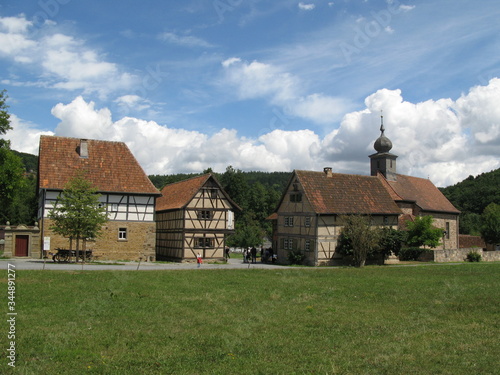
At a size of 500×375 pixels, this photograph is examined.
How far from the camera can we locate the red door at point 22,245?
119 ft

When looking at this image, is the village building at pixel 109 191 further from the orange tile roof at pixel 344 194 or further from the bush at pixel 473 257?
the bush at pixel 473 257

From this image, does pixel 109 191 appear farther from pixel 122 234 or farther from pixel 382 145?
pixel 382 145

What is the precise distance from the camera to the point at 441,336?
10.9 meters

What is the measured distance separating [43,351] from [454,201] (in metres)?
108

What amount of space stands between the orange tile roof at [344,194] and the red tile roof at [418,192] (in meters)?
8.42

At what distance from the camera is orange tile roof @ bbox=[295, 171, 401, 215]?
39.5m

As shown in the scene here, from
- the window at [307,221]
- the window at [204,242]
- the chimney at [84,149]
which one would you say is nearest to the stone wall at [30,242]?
the chimney at [84,149]

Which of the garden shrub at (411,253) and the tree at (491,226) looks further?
the tree at (491,226)

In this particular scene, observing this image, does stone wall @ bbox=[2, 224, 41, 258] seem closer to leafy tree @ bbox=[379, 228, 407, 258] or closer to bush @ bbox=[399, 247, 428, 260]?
leafy tree @ bbox=[379, 228, 407, 258]

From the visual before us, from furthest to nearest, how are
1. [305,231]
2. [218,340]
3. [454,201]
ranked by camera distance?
Result: [454,201]
[305,231]
[218,340]

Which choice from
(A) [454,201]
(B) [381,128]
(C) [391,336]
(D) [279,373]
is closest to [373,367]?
(D) [279,373]

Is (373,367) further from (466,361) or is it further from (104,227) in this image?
(104,227)

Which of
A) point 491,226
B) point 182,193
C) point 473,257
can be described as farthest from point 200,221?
point 491,226

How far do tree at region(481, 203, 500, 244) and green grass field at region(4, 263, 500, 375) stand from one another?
44.8 metres
